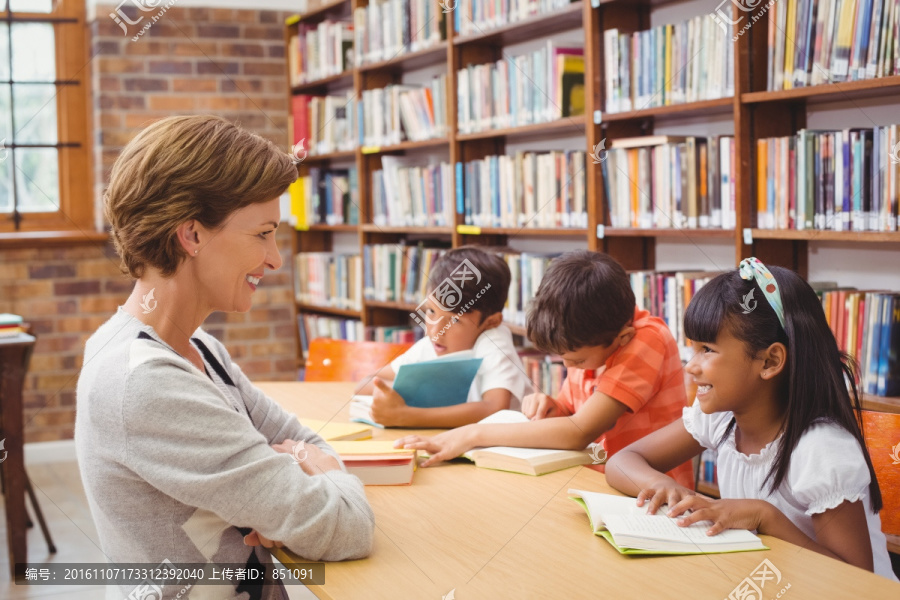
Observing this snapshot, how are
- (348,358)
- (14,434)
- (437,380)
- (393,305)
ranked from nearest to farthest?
(437,380)
(348,358)
(14,434)
(393,305)

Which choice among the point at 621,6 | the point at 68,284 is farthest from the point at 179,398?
the point at 68,284

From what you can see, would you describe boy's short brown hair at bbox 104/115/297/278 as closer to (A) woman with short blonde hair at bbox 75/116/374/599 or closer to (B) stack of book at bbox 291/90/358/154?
(A) woman with short blonde hair at bbox 75/116/374/599

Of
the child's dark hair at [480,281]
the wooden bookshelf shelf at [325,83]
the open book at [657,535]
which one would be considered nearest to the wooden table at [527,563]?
the open book at [657,535]

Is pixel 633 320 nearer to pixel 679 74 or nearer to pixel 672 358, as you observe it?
pixel 672 358

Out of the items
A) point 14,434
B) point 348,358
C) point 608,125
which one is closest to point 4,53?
point 14,434

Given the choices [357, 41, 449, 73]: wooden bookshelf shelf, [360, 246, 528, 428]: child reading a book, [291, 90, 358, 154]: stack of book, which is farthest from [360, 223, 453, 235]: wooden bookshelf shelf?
[360, 246, 528, 428]: child reading a book

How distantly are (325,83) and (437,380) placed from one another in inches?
128

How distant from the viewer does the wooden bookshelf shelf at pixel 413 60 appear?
3.86 m

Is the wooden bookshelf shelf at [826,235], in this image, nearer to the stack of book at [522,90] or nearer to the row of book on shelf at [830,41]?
the row of book on shelf at [830,41]

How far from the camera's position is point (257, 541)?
1277 mm

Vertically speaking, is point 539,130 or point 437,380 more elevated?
point 539,130

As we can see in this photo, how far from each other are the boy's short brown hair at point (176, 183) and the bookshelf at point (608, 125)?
1.61 meters

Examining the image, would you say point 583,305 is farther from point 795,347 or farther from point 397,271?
point 397,271

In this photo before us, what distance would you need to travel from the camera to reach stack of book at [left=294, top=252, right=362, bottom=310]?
183 inches
